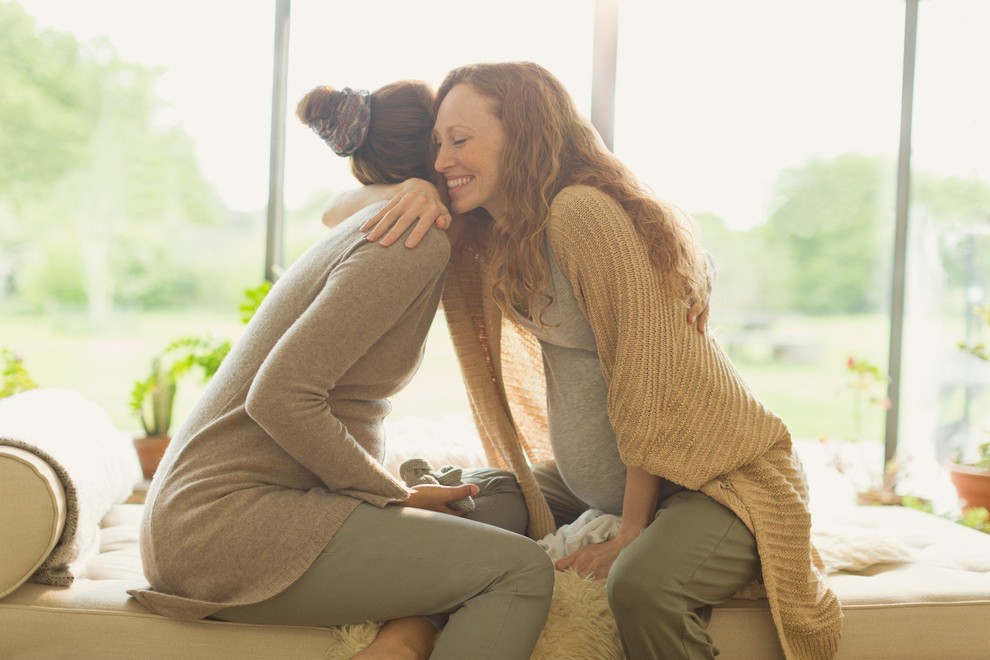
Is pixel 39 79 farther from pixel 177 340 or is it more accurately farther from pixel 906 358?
pixel 906 358

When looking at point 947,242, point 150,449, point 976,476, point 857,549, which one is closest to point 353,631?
point 857,549

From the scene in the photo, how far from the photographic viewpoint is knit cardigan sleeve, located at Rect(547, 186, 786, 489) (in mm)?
1620

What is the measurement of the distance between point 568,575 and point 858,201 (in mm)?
2723

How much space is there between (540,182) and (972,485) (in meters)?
2.17

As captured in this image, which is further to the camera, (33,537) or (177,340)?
(177,340)

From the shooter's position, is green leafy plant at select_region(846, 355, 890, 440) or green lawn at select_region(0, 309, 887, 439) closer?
green leafy plant at select_region(846, 355, 890, 440)

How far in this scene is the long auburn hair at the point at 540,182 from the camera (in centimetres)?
169

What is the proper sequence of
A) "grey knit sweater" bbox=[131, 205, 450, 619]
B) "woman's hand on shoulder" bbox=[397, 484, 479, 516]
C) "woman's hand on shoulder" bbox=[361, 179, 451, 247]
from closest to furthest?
"grey knit sweater" bbox=[131, 205, 450, 619], "woman's hand on shoulder" bbox=[361, 179, 451, 247], "woman's hand on shoulder" bbox=[397, 484, 479, 516]

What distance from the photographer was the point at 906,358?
3711 mm

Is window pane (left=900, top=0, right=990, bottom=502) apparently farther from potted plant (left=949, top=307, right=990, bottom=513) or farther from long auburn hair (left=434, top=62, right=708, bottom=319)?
long auburn hair (left=434, top=62, right=708, bottom=319)

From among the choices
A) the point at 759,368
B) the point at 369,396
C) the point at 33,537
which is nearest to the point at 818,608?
the point at 369,396

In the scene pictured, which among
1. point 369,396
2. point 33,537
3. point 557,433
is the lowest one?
point 33,537

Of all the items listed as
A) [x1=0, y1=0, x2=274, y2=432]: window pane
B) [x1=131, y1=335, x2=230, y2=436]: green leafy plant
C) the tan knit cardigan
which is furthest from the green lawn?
the tan knit cardigan

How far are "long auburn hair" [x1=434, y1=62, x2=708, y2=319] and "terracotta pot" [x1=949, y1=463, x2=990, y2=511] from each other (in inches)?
71.7
